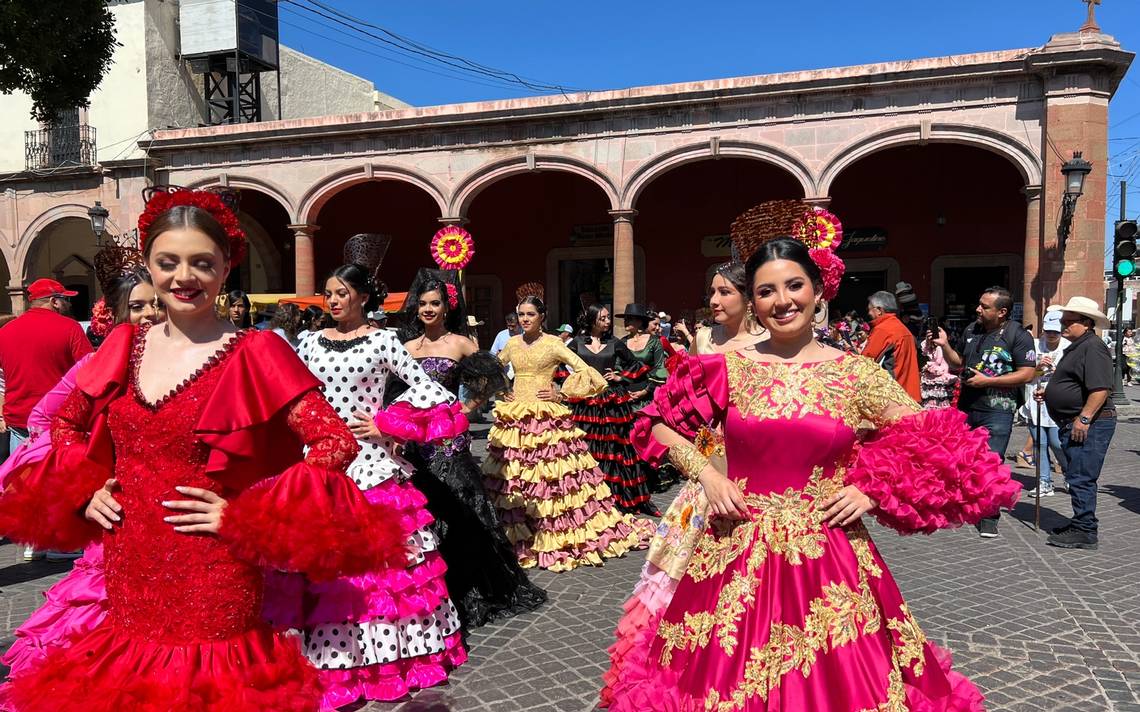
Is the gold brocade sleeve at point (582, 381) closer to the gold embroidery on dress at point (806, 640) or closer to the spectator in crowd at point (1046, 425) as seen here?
the spectator in crowd at point (1046, 425)

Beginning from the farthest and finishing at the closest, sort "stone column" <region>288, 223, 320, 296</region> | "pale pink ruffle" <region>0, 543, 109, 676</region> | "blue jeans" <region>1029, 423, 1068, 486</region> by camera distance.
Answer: "stone column" <region>288, 223, 320, 296</region>
"blue jeans" <region>1029, 423, 1068, 486</region>
"pale pink ruffle" <region>0, 543, 109, 676</region>

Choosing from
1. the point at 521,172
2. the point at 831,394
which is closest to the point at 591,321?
the point at 831,394

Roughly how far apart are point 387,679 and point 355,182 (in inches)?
690

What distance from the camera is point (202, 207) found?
256 cm

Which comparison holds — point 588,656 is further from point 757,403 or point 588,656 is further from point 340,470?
point 340,470

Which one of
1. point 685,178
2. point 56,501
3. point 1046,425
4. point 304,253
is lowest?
point 1046,425

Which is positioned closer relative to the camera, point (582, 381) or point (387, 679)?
point (387, 679)

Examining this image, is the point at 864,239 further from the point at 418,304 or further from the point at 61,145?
the point at 61,145

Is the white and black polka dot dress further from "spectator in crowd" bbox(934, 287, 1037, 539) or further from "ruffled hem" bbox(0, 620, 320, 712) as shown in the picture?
"spectator in crowd" bbox(934, 287, 1037, 539)

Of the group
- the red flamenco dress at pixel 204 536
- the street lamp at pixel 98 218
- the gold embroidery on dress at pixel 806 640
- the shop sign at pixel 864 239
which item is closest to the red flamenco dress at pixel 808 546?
the gold embroidery on dress at pixel 806 640

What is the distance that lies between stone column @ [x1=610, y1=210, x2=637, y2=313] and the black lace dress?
1298 centimetres

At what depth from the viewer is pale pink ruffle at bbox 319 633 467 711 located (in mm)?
3910

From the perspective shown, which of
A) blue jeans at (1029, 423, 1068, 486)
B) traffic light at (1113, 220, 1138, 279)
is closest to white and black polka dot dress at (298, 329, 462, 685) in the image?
blue jeans at (1029, 423, 1068, 486)

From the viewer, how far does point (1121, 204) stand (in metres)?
16.7
